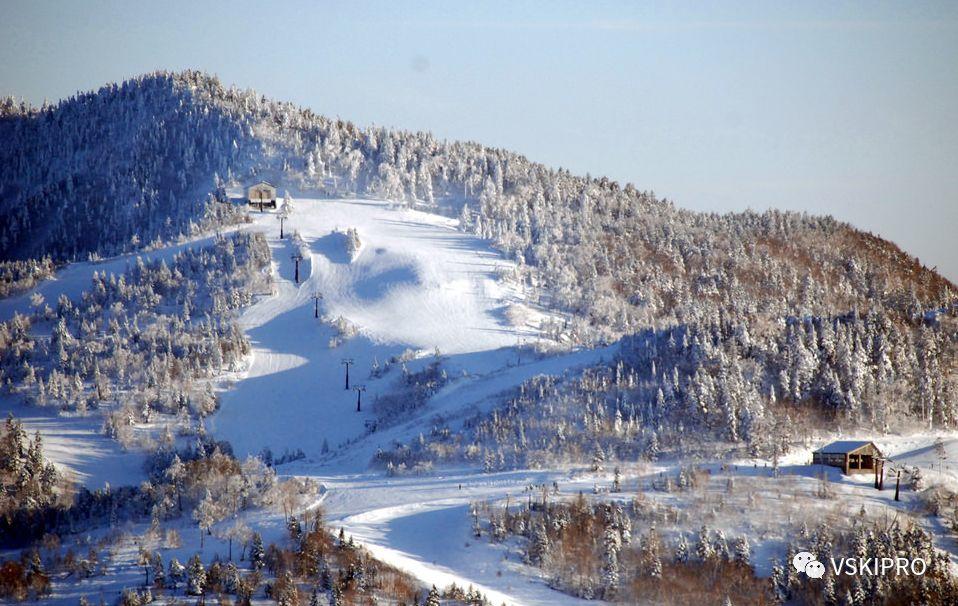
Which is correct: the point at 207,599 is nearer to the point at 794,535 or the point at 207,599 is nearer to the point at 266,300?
the point at 794,535

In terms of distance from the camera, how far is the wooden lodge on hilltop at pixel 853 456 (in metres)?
75.5

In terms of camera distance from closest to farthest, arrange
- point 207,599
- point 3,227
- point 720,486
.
Answer: 1. point 207,599
2. point 720,486
3. point 3,227

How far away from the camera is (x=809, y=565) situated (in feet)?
203

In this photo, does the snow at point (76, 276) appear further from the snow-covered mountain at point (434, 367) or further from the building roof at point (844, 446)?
the building roof at point (844, 446)

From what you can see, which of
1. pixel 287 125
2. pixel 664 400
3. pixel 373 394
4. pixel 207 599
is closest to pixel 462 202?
pixel 287 125

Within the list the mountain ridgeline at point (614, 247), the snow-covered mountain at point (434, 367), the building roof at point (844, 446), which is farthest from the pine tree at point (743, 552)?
the mountain ridgeline at point (614, 247)

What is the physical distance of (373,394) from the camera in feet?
341

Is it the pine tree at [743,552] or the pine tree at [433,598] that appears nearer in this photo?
the pine tree at [433,598]

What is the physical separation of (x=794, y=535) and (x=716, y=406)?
20.9 meters

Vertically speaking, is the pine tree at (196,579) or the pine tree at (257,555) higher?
the pine tree at (257,555)

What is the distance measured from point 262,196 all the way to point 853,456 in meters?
97.9

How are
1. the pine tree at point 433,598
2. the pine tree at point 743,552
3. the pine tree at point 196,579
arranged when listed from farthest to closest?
the pine tree at point 743,552, the pine tree at point 196,579, the pine tree at point 433,598

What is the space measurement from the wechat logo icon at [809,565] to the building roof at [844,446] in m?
15.3

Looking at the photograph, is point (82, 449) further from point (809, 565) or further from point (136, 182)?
point (136, 182)
